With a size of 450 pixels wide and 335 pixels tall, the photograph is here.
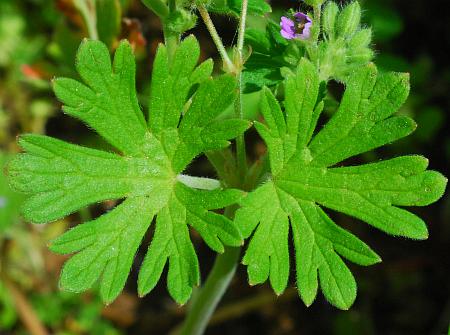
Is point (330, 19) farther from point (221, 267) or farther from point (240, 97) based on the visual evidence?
point (221, 267)

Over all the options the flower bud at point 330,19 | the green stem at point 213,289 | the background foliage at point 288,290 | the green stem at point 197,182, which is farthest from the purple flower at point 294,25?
the background foliage at point 288,290

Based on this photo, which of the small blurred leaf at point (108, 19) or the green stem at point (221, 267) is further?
the small blurred leaf at point (108, 19)

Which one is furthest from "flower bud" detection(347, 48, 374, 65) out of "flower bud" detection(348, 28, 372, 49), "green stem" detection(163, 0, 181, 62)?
"green stem" detection(163, 0, 181, 62)

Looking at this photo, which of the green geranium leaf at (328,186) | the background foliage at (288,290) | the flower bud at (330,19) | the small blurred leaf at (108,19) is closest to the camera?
the green geranium leaf at (328,186)

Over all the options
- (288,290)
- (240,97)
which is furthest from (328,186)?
(288,290)

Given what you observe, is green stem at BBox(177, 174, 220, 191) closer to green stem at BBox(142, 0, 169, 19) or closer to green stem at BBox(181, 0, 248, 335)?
green stem at BBox(181, 0, 248, 335)

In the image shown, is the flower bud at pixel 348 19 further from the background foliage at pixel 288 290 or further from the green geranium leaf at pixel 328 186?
the background foliage at pixel 288 290
